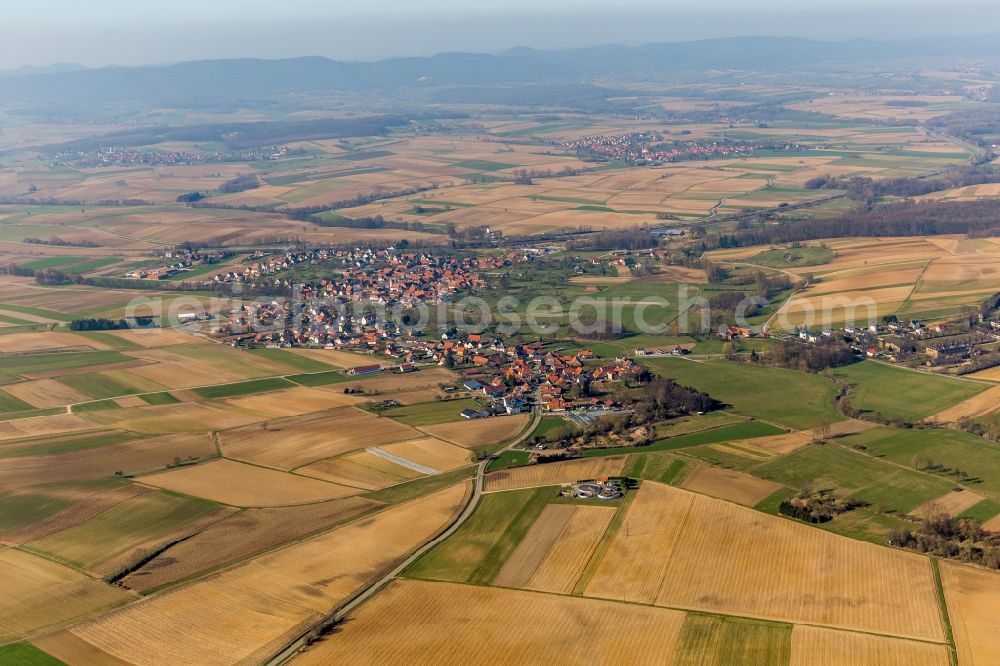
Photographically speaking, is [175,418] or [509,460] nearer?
[509,460]

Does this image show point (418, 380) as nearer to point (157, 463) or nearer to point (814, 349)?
point (157, 463)

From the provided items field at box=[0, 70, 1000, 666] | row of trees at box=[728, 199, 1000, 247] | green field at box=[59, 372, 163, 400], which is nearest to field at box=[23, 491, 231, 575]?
field at box=[0, 70, 1000, 666]

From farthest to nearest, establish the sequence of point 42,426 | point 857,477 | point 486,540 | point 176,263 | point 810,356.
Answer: point 176,263
point 810,356
point 42,426
point 857,477
point 486,540

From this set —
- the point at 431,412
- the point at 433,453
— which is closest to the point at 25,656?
the point at 433,453

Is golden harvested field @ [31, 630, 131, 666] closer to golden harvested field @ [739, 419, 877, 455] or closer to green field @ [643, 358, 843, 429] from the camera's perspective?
golden harvested field @ [739, 419, 877, 455]

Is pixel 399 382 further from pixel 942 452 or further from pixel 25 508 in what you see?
pixel 942 452

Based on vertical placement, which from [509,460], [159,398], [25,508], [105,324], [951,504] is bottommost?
[951,504]

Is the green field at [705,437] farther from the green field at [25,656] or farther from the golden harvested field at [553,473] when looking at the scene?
the green field at [25,656]

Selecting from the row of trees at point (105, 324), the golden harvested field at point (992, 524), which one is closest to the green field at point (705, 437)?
the golden harvested field at point (992, 524)
